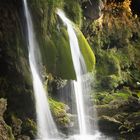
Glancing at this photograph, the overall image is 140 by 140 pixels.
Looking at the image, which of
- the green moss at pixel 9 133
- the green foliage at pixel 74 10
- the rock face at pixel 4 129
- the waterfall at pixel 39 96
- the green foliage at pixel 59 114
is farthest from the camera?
the green foliage at pixel 74 10

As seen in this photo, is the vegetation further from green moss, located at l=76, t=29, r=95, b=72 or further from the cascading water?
the cascading water

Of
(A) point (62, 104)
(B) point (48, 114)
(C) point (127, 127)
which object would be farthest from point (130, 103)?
(B) point (48, 114)

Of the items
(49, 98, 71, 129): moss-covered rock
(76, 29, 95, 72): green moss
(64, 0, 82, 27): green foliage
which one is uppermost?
(64, 0, 82, 27): green foliage

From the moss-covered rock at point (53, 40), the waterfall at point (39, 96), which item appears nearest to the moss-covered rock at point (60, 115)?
the waterfall at point (39, 96)

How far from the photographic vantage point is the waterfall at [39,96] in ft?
33.0

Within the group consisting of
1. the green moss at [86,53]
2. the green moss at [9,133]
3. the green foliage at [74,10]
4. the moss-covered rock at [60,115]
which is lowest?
the green moss at [9,133]

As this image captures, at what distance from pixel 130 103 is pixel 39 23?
160 inches

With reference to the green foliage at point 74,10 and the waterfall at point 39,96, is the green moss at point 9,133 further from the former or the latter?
the green foliage at point 74,10

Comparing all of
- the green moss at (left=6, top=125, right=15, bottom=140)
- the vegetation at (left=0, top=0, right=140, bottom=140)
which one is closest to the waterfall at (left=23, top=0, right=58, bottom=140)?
the vegetation at (left=0, top=0, right=140, bottom=140)

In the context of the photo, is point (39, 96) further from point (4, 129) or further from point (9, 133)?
point (4, 129)

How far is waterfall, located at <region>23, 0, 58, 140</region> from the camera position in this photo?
10.1 metres

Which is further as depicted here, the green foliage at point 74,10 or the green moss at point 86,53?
the green foliage at point 74,10

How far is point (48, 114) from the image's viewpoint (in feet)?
34.4

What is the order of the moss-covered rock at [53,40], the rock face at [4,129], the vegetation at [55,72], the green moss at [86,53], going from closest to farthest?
the rock face at [4,129]
the vegetation at [55,72]
the moss-covered rock at [53,40]
the green moss at [86,53]
